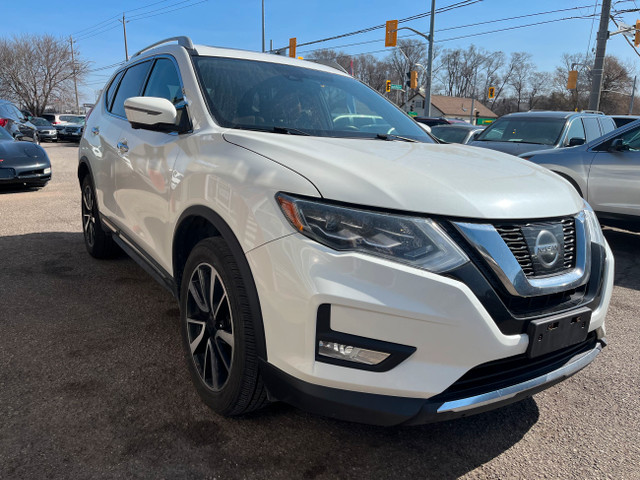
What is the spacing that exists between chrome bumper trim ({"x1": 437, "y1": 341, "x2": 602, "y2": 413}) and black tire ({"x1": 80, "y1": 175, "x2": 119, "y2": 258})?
3.64 meters

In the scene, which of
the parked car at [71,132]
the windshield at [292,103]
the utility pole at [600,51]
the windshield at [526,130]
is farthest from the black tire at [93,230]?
the parked car at [71,132]

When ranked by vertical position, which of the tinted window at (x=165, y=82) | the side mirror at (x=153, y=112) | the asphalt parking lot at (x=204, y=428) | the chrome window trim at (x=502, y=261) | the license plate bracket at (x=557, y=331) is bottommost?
the asphalt parking lot at (x=204, y=428)

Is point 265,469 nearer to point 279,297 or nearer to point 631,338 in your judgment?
A: point 279,297

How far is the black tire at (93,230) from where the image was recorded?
451 centimetres

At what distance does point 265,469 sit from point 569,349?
137cm

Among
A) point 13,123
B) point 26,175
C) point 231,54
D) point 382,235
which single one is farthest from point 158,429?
point 13,123

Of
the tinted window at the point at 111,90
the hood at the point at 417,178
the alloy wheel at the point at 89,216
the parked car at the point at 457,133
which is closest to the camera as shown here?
the hood at the point at 417,178

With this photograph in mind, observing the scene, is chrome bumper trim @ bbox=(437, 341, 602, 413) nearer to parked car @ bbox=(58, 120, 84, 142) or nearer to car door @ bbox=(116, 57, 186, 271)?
car door @ bbox=(116, 57, 186, 271)

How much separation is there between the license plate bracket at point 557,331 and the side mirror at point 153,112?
1.95 m

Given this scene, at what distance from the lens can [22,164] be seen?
874 cm

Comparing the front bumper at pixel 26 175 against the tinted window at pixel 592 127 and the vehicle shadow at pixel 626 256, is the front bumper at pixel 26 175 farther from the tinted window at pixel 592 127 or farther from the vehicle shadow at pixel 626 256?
the tinted window at pixel 592 127

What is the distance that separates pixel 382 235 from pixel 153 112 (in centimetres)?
148

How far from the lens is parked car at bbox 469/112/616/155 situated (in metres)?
8.26

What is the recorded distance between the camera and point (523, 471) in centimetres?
207
